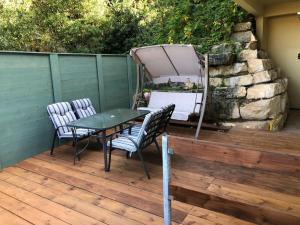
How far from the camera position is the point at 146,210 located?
2.72 metres

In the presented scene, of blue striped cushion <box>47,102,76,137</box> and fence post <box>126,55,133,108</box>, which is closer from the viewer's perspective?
blue striped cushion <box>47,102,76,137</box>

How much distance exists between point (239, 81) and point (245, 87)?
0.17m

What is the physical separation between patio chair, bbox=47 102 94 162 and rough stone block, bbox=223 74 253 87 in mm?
3026

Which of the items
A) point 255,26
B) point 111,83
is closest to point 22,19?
point 111,83

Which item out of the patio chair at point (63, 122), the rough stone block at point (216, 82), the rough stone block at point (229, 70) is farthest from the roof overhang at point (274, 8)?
the patio chair at point (63, 122)

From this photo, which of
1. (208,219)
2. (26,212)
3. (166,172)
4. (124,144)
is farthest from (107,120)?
(166,172)

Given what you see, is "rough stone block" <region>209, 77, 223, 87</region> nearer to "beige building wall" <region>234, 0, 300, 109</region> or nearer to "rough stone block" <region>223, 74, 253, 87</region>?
"rough stone block" <region>223, 74, 253, 87</region>

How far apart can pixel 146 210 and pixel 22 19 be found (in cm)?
600

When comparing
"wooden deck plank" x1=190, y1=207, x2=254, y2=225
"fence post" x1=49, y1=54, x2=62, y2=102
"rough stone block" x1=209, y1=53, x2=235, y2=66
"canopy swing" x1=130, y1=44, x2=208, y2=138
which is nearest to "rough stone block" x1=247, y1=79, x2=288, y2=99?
"rough stone block" x1=209, y1=53, x2=235, y2=66

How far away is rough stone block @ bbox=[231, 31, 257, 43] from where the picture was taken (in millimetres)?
5813

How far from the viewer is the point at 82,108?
4895mm

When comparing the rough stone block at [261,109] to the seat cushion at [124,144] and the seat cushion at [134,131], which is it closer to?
the seat cushion at [134,131]

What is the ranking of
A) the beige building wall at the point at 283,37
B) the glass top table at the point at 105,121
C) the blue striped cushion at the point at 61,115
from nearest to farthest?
the glass top table at the point at 105,121 < the blue striped cushion at the point at 61,115 < the beige building wall at the point at 283,37

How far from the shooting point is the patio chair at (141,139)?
347 cm
